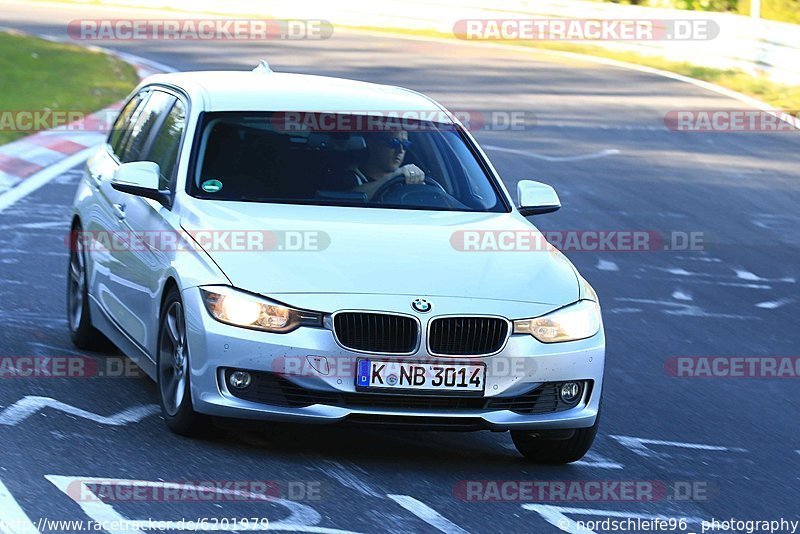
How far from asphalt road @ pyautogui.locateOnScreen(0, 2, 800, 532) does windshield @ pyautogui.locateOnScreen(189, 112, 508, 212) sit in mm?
1170

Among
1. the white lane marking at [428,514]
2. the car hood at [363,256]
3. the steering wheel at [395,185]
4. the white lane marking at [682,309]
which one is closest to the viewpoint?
the white lane marking at [428,514]

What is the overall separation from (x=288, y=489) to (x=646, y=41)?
27.2 m

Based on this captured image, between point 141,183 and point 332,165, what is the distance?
969 mm

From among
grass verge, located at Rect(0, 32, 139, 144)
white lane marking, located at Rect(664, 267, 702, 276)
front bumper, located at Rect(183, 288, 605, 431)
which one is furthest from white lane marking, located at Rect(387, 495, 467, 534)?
grass verge, located at Rect(0, 32, 139, 144)

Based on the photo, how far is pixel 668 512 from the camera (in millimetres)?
6672

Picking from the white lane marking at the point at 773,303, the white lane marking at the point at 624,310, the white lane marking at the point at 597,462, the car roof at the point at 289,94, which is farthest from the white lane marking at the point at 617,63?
the white lane marking at the point at 597,462

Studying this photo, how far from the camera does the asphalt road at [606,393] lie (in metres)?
6.50

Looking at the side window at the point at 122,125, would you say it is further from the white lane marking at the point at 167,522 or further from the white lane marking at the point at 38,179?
the white lane marking at the point at 38,179

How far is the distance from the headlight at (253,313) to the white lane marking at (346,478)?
0.62 metres

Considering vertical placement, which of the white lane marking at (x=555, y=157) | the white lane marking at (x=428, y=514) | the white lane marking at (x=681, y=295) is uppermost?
the white lane marking at (x=428, y=514)

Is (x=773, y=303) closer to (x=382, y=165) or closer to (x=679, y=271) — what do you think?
(x=679, y=271)

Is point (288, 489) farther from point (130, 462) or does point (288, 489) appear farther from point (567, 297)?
point (567, 297)

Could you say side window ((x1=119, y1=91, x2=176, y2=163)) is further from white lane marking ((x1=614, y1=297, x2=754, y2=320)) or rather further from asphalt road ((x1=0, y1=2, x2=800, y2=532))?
white lane marking ((x1=614, y1=297, x2=754, y2=320))

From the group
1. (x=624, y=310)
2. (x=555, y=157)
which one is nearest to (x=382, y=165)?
(x=624, y=310)
